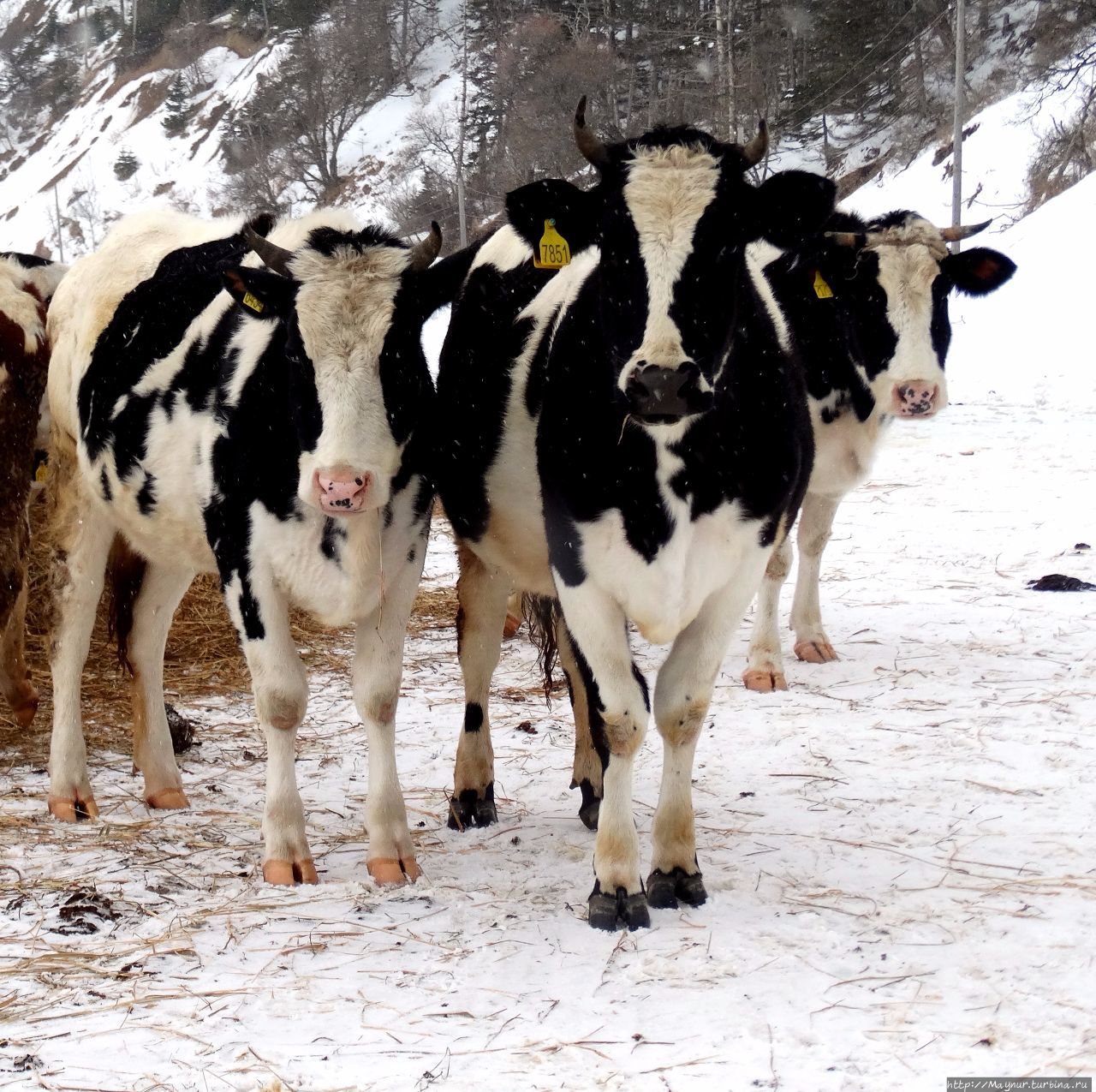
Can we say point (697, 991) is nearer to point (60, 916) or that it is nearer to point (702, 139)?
point (60, 916)

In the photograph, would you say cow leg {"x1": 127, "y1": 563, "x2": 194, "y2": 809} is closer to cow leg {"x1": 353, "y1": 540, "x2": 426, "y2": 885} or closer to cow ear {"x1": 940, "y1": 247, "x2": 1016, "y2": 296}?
cow leg {"x1": 353, "y1": 540, "x2": 426, "y2": 885}

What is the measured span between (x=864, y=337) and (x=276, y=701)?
12.7ft

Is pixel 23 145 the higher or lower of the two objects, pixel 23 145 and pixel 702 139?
the higher

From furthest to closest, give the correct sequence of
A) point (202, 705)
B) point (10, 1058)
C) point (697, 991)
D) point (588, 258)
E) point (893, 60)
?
point (893, 60) < point (202, 705) < point (588, 258) < point (697, 991) < point (10, 1058)

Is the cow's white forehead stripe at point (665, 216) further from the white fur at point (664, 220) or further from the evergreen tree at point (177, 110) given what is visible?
the evergreen tree at point (177, 110)

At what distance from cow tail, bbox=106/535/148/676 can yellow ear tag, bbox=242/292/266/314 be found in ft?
5.22

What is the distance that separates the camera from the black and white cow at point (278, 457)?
393 cm

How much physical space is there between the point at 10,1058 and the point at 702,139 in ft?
10.4

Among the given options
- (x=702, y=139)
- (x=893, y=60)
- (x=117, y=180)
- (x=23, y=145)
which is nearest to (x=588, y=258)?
(x=702, y=139)

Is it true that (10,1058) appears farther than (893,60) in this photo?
No

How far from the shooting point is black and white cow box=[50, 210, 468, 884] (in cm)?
393

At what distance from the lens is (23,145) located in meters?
81.5

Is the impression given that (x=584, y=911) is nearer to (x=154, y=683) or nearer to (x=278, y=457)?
(x=278, y=457)

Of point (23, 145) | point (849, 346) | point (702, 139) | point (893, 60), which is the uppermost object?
point (23, 145)
